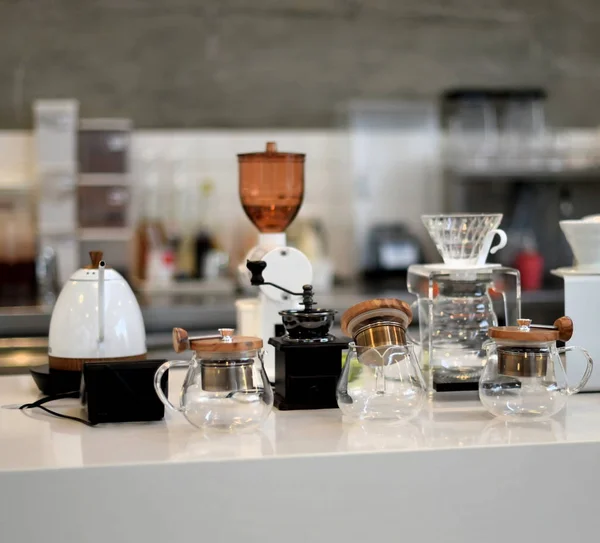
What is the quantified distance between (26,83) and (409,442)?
3.65 metres

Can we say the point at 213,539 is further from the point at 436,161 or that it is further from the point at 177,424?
the point at 436,161

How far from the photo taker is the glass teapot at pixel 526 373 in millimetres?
1301

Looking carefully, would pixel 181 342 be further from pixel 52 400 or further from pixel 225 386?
pixel 52 400

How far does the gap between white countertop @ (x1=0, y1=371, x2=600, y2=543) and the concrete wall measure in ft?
11.2

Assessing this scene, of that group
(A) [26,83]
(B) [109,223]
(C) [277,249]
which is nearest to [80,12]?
(A) [26,83]

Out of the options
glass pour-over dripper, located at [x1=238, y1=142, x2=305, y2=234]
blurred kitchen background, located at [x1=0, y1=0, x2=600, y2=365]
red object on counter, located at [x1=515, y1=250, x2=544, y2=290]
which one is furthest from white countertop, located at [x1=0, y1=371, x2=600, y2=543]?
red object on counter, located at [x1=515, y1=250, x2=544, y2=290]

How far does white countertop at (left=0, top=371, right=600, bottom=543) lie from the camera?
3.61ft

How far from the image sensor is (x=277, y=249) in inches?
64.6

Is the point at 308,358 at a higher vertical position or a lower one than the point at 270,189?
lower

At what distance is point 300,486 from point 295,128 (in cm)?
360

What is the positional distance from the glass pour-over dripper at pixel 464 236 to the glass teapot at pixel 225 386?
0.45 metres

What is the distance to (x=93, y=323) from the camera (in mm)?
1494

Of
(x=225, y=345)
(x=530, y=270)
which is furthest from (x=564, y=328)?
(x=530, y=270)

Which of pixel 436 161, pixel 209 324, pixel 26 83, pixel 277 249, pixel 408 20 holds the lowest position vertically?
pixel 209 324
